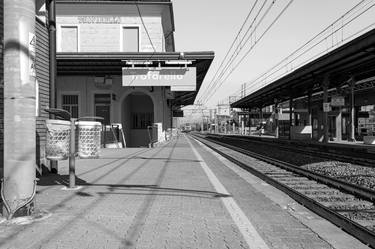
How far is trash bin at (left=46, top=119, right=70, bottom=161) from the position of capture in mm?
8727

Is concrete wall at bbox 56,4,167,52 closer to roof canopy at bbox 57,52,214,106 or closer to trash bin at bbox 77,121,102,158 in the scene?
roof canopy at bbox 57,52,214,106

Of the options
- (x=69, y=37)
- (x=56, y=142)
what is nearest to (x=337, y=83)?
(x=69, y=37)

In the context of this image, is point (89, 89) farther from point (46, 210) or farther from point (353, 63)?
point (46, 210)

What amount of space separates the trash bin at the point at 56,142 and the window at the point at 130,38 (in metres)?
25.4

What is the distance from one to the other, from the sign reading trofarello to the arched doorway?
331 inches

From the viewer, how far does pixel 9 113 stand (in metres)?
6.38

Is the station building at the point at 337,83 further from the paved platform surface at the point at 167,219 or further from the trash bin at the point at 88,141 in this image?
the paved platform surface at the point at 167,219

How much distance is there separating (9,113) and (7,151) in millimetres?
545

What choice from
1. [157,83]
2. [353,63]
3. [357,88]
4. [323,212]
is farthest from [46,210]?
[357,88]

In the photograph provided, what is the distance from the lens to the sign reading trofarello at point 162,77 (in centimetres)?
2644

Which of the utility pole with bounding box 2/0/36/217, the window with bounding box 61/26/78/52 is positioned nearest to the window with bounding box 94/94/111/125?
the window with bounding box 61/26/78/52

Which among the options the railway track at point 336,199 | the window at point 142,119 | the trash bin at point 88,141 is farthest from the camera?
A: the window at point 142,119

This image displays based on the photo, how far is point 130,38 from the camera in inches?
1330

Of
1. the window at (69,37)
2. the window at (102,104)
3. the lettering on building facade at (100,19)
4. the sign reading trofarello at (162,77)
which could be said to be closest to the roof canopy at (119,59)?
the sign reading trofarello at (162,77)
